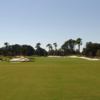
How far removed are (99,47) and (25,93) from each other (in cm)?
12863

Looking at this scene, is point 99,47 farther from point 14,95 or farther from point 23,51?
point 14,95

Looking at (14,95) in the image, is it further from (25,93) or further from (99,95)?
(99,95)

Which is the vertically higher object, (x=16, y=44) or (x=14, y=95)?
(x=16, y=44)

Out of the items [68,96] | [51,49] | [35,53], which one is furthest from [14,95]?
[51,49]

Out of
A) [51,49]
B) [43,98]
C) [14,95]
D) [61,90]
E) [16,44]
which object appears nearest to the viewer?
[43,98]

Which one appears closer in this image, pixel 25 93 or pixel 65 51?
pixel 25 93

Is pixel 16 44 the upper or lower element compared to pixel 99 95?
upper

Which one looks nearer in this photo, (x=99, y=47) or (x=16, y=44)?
(x=99, y=47)

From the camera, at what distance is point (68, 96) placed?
11.8 m

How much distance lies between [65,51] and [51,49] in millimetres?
26324

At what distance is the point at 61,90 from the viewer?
1338cm

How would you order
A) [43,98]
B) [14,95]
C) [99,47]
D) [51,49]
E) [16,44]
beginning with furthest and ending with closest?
[51,49]
[16,44]
[99,47]
[14,95]
[43,98]

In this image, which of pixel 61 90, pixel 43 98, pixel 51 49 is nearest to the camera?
pixel 43 98

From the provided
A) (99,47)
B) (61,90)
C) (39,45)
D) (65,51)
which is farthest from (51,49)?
(61,90)
